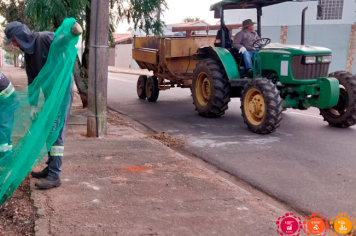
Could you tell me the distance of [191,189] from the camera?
14.7 ft

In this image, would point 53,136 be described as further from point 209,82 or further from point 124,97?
point 124,97

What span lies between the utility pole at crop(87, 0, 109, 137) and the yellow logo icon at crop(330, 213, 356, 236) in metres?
4.25

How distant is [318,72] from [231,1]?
2459 millimetres

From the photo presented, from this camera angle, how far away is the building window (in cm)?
2519

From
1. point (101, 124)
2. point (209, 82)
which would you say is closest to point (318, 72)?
point (209, 82)

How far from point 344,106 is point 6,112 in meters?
6.34

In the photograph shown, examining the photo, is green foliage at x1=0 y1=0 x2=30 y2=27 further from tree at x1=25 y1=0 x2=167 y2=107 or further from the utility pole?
the utility pole

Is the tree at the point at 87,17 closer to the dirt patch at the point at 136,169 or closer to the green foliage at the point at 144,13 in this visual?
the green foliage at the point at 144,13

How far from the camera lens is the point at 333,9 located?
2552 centimetres

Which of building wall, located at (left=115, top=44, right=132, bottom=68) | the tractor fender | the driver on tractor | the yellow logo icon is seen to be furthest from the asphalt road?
building wall, located at (left=115, top=44, right=132, bottom=68)

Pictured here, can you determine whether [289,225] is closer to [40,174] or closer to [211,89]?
[40,174]

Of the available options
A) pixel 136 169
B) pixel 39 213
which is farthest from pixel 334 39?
pixel 39 213

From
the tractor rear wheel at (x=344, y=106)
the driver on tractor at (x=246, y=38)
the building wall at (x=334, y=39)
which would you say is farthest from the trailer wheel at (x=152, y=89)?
the building wall at (x=334, y=39)

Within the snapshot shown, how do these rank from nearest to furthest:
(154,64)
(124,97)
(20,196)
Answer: (20,196)
(154,64)
(124,97)
